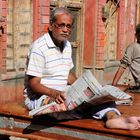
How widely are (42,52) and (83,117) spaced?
713 mm

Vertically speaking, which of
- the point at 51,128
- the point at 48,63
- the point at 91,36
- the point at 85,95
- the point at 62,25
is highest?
the point at 62,25

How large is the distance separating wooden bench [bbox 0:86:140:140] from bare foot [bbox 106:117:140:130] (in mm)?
50

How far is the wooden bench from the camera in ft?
11.7

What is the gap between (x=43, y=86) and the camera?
13.3 feet

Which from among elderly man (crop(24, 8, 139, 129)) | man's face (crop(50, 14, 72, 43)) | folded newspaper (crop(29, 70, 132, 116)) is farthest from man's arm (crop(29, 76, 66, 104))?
man's face (crop(50, 14, 72, 43))

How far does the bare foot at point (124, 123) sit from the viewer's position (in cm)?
358

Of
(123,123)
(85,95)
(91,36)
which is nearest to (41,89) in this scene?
(85,95)

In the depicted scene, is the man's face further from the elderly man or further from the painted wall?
the painted wall

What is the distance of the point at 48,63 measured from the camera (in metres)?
4.25

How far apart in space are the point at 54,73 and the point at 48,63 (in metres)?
0.13

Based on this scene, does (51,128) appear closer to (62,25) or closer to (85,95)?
(85,95)

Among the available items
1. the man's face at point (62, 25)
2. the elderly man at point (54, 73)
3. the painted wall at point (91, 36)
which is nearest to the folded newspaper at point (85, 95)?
the elderly man at point (54, 73)

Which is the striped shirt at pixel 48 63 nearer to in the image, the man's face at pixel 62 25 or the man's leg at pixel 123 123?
the man's face at pixel 62 25

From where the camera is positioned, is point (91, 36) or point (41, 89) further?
point (91, 36)
